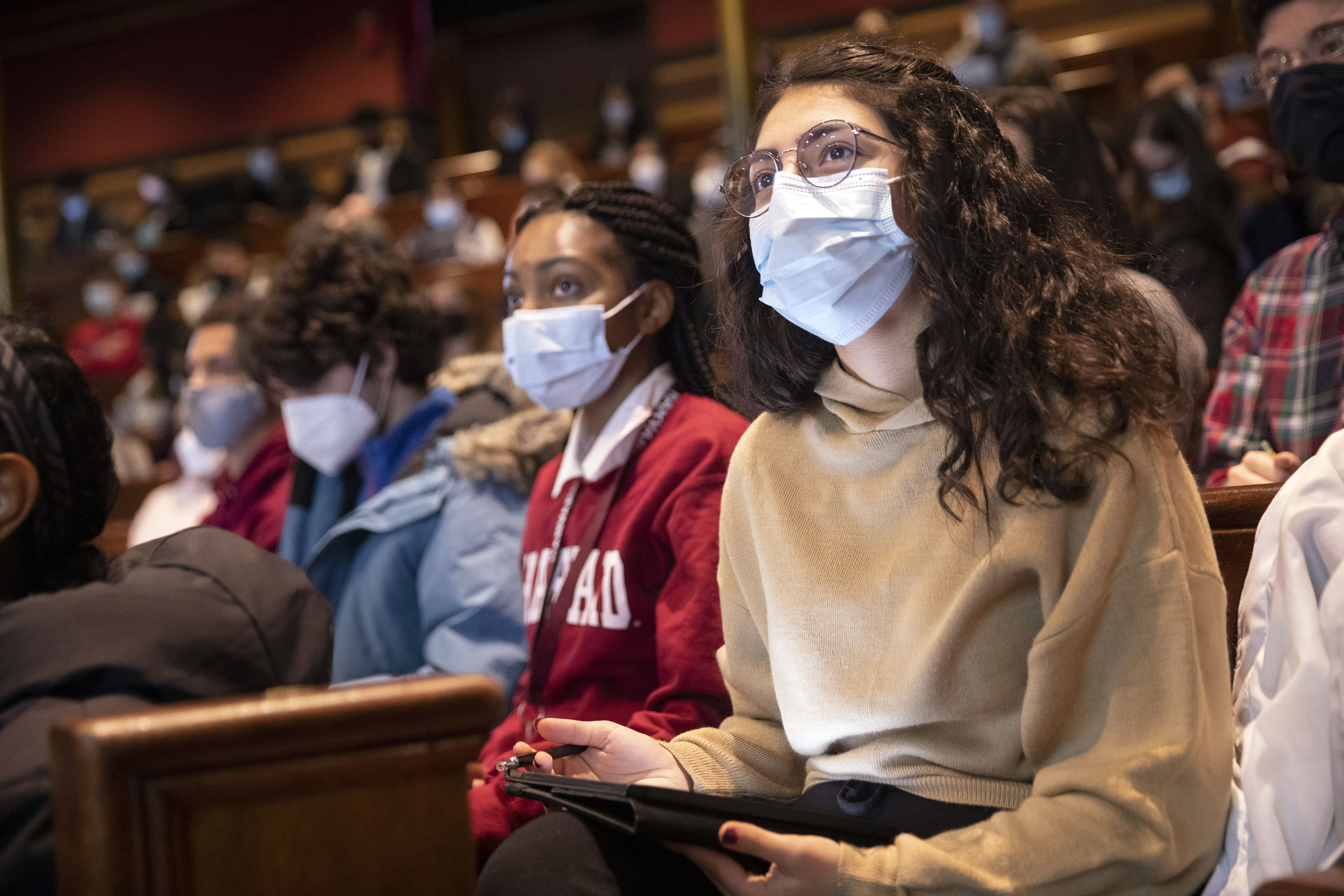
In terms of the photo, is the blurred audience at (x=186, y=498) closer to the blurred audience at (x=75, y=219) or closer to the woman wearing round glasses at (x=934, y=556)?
the woman wearing round glasses at (x=934, y=556)

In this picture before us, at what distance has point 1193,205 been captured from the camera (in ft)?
12.6

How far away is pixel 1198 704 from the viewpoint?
1.21m

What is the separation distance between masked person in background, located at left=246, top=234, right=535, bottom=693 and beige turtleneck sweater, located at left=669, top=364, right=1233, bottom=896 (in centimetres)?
99

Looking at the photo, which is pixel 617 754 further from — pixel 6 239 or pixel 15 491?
pixel 6 239

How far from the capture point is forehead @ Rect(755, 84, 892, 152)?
153 centimetres

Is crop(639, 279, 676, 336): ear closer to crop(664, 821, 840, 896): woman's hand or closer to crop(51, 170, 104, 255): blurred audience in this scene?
crop(664, 821, 840, 896): woman's hand

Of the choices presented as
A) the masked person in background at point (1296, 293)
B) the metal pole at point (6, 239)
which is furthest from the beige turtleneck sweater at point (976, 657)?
the metal pole at point (6, 239)

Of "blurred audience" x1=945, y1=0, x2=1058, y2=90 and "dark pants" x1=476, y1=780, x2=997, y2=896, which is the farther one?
"blurred audience" x1=945, y1=0, x2=1058, y2=90

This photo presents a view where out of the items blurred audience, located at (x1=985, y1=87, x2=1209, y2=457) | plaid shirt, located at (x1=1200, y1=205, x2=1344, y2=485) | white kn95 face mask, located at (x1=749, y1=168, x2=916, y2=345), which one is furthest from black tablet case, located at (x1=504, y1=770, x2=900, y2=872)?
plaid shirt, located at (x1=1200, y1=205, x2=1344, y2=485)

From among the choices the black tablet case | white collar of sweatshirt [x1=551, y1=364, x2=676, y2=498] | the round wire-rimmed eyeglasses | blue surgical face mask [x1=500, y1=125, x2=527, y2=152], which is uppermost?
blue surgical face mask [x1=500, y1=125, x2=527, y2=152]

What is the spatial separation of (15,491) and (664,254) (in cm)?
133

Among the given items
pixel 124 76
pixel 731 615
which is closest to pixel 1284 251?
pixel 731 615

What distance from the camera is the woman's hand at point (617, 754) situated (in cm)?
151

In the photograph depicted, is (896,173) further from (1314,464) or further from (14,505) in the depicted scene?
(14,505)
